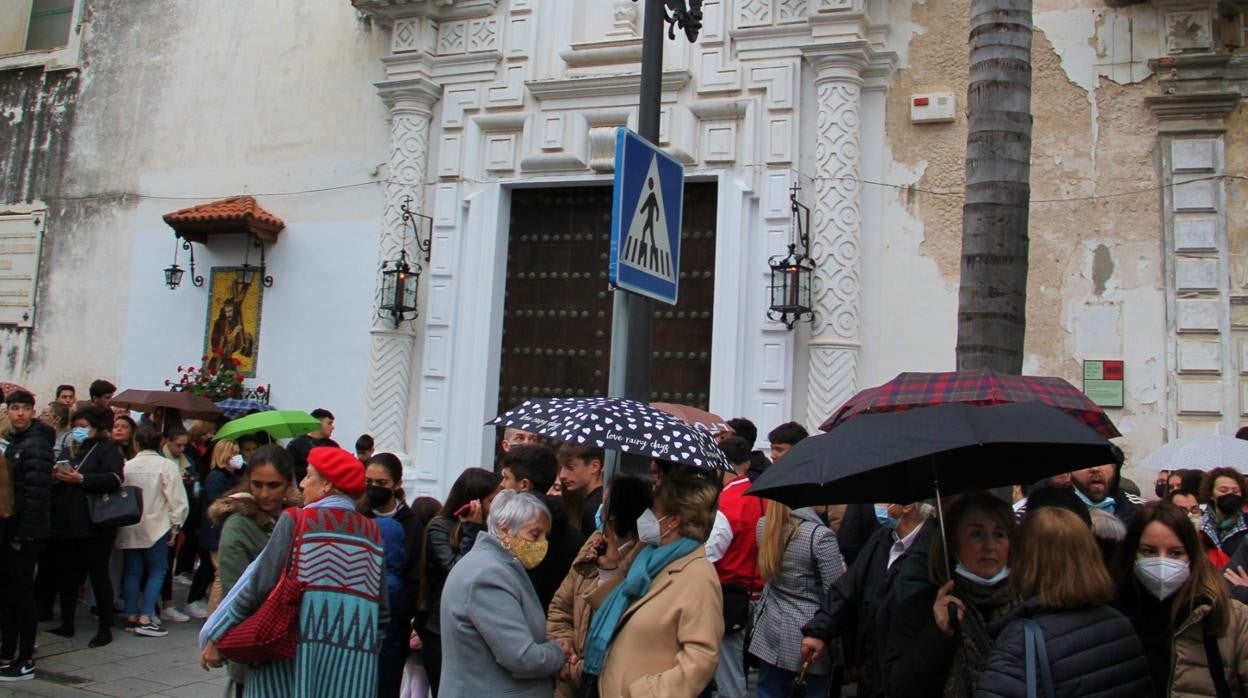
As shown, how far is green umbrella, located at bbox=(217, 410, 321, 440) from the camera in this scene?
334 inches

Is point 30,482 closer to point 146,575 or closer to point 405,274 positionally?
point 146,575

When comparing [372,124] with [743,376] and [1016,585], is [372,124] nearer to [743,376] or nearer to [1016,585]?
[743,376]

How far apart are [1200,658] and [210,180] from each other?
39.7ft

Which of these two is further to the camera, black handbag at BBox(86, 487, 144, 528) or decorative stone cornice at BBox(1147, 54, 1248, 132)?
decorative stone cornice at BBox(1147, 54, 1248, 132)

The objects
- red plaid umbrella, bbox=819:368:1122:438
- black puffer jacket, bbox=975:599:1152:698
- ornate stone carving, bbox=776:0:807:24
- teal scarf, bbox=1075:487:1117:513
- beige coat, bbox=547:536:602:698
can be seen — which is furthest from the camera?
ornate stone carving, bbox=776:0:807:24

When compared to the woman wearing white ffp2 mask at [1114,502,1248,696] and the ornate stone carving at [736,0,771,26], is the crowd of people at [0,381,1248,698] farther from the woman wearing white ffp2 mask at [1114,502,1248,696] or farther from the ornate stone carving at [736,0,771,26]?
the ornate stone carving at [736,0,771,26]

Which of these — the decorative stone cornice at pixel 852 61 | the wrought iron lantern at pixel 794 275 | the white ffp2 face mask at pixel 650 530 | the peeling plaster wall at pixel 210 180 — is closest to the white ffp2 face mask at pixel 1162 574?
the white ffp2 face mask at pixel 650 530

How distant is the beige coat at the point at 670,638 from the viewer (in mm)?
3459

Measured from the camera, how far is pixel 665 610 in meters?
3.59

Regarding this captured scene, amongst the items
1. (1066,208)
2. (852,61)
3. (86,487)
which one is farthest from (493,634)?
(852,61)

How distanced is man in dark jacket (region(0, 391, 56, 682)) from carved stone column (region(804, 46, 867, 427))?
603 centimetres

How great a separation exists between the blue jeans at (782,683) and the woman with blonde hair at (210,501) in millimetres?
4656

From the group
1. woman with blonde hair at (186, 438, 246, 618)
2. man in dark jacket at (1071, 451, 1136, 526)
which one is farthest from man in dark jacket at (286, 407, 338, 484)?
man in dark jacket at (1071, 451, 1136, 526)

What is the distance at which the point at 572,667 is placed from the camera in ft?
12.9
